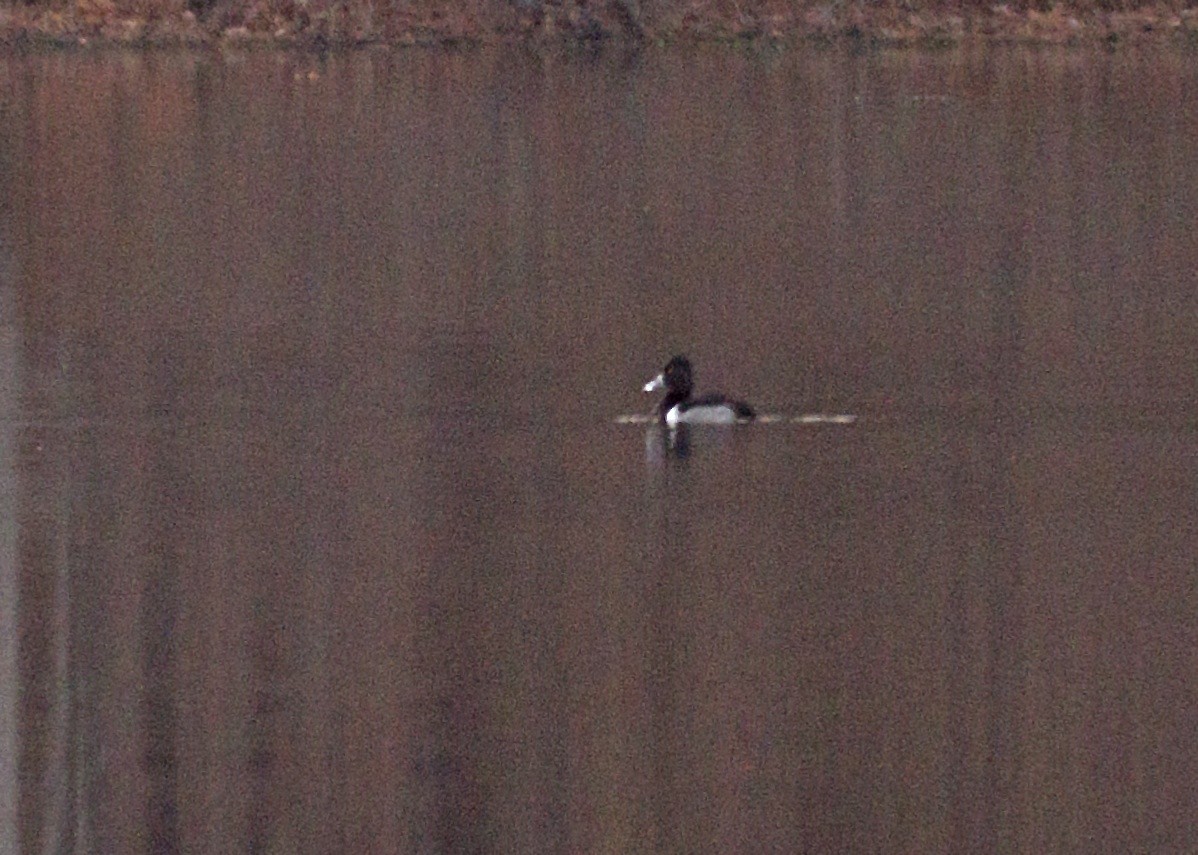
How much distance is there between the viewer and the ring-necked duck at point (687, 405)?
1238 centimetres

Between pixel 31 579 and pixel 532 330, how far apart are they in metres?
4.77

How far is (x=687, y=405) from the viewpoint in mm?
12445

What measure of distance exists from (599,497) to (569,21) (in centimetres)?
1541

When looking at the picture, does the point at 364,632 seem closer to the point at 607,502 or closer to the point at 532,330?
the point at 607,502

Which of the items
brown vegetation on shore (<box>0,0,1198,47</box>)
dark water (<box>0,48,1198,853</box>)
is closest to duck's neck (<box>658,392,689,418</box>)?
dark water (<box>0,48,1198,853</box>)

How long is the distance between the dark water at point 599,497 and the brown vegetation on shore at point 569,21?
469 centimetres

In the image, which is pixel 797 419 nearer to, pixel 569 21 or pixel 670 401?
pixel 670 401

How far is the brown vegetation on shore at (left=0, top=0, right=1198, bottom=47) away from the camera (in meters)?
25.5

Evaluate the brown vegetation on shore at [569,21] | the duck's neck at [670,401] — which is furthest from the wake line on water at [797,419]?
the brown vegetation on shore at [569,21]

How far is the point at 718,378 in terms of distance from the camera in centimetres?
1367

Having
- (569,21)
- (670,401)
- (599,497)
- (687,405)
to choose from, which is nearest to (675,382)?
(670,401)

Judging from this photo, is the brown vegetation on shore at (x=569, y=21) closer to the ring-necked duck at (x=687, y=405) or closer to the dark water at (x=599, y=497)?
the dark water at (x=599, y=497)

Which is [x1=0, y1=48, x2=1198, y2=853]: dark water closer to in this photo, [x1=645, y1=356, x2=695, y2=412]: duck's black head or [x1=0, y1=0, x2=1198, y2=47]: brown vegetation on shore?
[x1=645, y1=356, x2=695, y2=412]: duck's black head

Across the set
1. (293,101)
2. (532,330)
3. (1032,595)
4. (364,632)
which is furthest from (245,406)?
(293,101)
